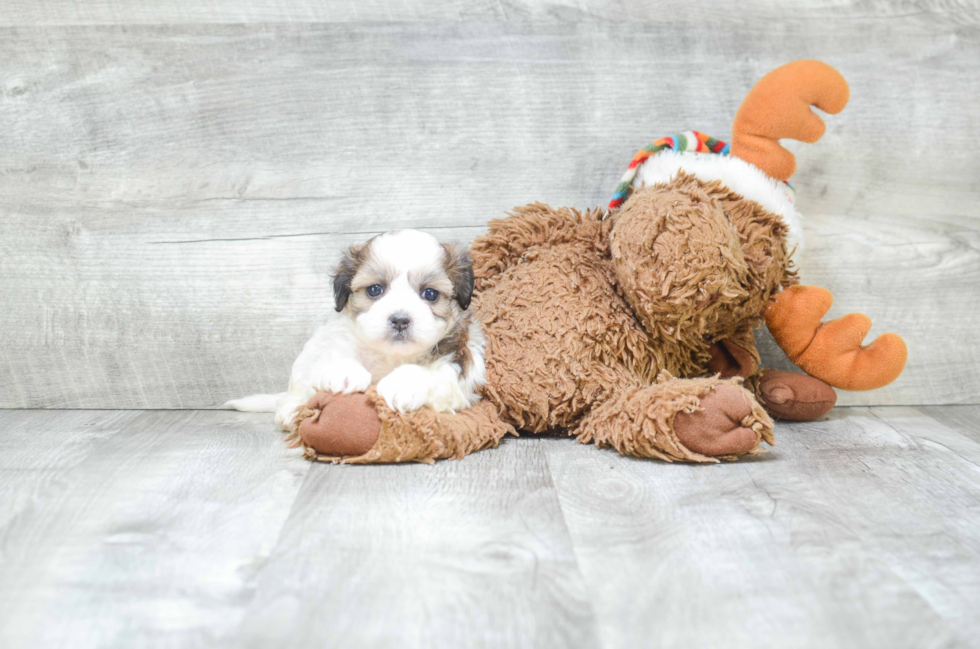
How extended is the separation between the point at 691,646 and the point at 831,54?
73.8 inches

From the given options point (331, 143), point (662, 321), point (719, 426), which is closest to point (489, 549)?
point (719, 426)

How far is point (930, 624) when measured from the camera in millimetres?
1005

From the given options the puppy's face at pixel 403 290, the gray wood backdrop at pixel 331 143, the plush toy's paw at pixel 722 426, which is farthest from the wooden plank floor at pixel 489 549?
the gray wood backdrop at pixel 331 143

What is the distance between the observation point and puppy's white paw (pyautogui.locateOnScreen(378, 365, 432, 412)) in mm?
1639

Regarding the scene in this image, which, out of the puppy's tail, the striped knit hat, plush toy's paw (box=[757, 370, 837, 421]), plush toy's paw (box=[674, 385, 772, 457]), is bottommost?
plush toy's paw (box=[757, 370, 837, 421])

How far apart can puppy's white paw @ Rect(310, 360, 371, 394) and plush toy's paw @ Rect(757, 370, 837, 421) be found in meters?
1.08

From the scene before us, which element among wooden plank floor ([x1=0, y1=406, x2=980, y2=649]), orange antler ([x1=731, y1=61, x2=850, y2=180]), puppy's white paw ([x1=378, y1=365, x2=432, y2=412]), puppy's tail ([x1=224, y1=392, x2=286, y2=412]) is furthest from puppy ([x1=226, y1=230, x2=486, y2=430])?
orange antler ([x1=731, y1=61, x2=850, y2=180])

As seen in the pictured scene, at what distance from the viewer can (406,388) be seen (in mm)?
1650

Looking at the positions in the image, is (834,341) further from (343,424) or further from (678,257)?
(343,424)

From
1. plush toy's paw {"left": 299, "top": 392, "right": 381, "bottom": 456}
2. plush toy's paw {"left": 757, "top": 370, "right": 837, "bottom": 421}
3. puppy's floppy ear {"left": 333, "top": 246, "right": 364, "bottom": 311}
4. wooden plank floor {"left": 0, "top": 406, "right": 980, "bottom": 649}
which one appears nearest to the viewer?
wooden plank floor {"left": 0, "top": 406, "right": 980, "bottom": 649}

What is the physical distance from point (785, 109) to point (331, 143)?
1.21 m

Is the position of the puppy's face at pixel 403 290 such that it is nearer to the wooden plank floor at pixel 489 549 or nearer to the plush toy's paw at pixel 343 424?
the plush toy's paw at pixel 343 424

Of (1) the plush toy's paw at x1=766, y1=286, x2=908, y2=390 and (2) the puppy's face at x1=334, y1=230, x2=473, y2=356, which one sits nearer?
(2) the puppy's face at x1=334, y1=230, x2=473, y2=356

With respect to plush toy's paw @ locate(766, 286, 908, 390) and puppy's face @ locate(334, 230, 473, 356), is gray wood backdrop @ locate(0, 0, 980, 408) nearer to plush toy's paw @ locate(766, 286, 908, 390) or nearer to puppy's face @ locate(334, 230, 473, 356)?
plush toy's paw @ locate(766, 286, 908, 390)
